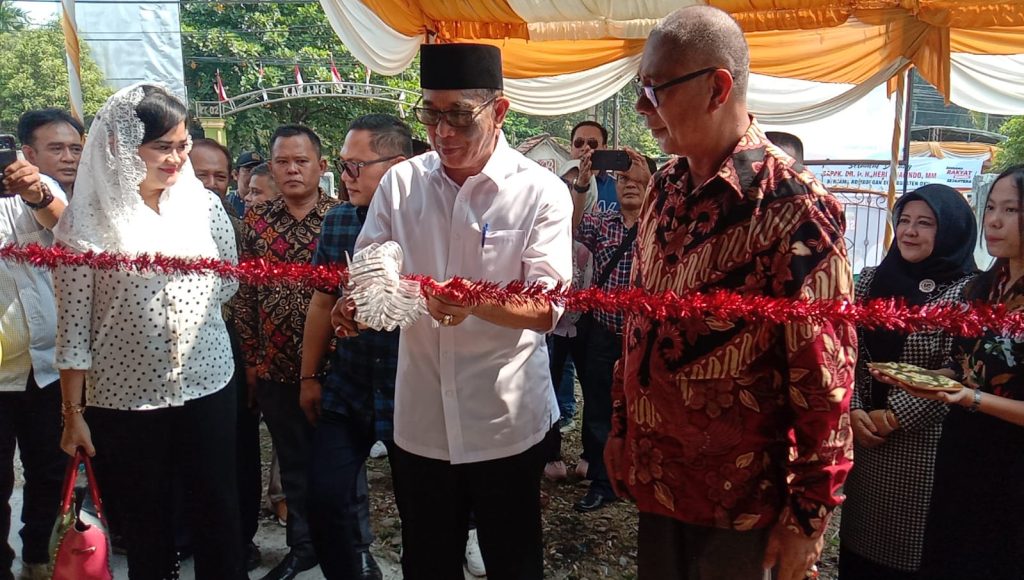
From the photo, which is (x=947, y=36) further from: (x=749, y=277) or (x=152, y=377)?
(x=152, y=377)

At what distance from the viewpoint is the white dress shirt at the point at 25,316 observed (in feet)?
9.40

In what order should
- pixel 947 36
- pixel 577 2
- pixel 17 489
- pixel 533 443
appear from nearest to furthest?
pixel 533 443 → pixel 17 489 → pixel 947 36 → pixel 577 2

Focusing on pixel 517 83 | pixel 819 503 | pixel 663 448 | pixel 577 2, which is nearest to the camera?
pixel 819 503

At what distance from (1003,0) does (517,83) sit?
4078mm

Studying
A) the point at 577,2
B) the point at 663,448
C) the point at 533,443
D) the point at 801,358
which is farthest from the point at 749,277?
the point at 577,2

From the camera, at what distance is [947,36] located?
4738mm

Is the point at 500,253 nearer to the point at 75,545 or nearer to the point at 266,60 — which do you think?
the point at 75,545

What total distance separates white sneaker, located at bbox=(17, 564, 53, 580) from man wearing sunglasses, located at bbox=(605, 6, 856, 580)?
3.06 m

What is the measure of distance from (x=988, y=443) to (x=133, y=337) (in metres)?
2.83

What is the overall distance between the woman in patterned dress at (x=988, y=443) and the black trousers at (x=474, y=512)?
1185 millimetres

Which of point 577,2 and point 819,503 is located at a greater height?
point 577,2

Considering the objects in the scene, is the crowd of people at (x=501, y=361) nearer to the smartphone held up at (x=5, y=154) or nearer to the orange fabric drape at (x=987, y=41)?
the smartphone held up at (x=5, y=154)

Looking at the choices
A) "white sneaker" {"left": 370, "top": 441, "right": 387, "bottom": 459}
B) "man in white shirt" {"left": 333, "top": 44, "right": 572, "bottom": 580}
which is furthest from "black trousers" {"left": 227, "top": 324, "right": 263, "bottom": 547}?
"man in white shirt" {"left": 333, "top": 44, "right": 572, "bottom": 580}

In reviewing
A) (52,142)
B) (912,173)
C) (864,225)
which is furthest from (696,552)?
(912,173)
